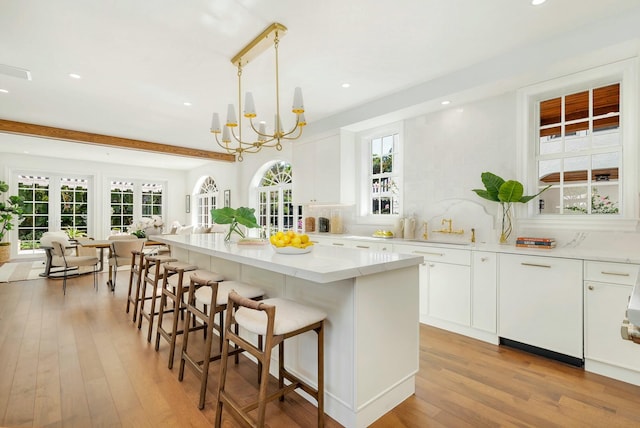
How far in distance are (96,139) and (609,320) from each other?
7.48 metres

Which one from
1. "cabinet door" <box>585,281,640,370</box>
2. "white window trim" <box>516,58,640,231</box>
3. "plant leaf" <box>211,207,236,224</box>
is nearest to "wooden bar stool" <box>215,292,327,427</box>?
"plant leaf" <box>211,207,236,224</box>

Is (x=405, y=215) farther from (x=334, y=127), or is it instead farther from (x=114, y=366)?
(x=114, y=366)

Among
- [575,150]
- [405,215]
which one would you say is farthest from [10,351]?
[575,150]

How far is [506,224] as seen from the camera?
10.7ft

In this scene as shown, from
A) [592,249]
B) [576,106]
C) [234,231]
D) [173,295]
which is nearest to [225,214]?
[234,231]

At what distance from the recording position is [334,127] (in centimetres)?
481

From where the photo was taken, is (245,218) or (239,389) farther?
(245,218)

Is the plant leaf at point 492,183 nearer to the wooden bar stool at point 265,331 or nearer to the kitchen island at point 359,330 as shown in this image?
the kitchen island at point 359,330

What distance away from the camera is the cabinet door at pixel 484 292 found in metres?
2.87

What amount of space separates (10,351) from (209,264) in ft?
5.74

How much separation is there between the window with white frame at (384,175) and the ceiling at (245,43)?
664 millimetres

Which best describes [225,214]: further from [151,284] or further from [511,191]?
[511,191]

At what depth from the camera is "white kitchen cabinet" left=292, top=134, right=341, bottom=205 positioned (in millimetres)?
4711

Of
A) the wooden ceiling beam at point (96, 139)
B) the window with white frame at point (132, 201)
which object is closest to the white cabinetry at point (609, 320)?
the wooden ceiling beam at point (96, 139)
